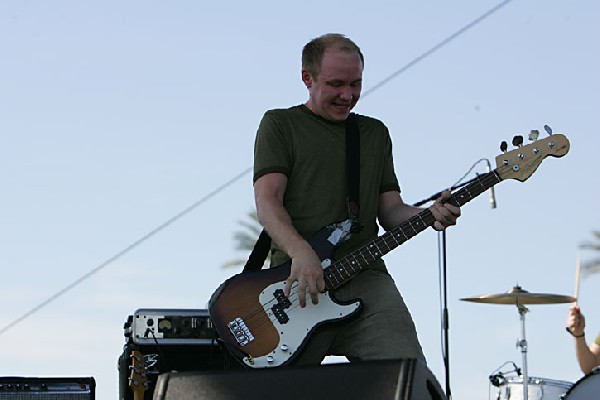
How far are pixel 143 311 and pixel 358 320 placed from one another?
4.29 ft

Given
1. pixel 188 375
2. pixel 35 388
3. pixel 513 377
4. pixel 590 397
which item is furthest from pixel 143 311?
pixel 513 377

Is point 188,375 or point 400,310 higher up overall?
point 400,310

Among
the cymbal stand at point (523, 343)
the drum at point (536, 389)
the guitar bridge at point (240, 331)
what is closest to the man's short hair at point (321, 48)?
the guitar bridge at point (240, 331)

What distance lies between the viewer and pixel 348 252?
4.16 meters

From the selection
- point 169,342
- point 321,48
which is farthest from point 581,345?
point 321,48

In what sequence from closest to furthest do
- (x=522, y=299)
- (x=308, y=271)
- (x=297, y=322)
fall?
(x=308, y=271)
(x=297, y=322)
(x=522, y=299)

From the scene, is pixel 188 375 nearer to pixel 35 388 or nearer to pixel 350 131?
pixel 350 131

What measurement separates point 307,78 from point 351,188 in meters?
0.49

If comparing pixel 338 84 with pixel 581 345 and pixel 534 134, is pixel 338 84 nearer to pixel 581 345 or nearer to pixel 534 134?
pixel 534 134

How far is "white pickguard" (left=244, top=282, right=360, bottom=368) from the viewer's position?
4.06 meters

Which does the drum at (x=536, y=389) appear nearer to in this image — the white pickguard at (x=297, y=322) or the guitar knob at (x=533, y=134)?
the guitar knob at (x=533, y=134)

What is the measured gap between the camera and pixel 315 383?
8.65 ft

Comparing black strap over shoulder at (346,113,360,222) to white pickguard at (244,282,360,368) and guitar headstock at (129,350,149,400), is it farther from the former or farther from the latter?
guitar headstock at (129,350,149,400)

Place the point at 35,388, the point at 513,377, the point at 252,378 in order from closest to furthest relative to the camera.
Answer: the point at 252,378
the point at 35,388
the point at 513,377
